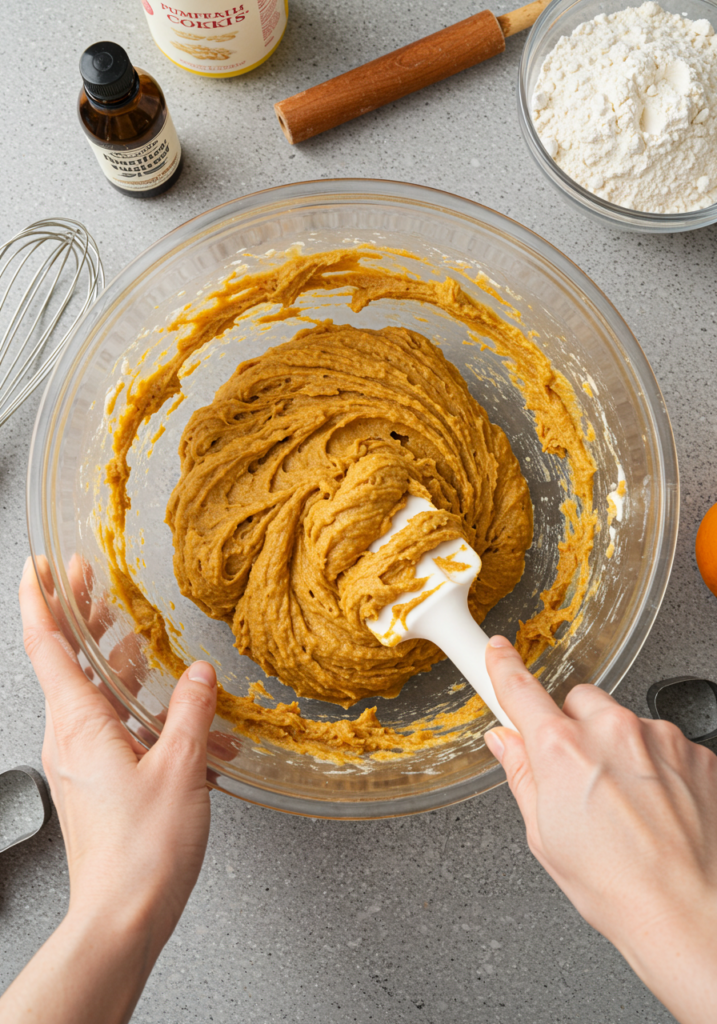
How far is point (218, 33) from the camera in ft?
5.52

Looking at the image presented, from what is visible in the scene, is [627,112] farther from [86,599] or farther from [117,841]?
[117,841]

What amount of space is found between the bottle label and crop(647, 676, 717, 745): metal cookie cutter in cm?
181

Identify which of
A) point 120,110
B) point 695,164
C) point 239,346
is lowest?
point 695,164

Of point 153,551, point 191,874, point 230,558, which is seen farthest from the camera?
point 153,551

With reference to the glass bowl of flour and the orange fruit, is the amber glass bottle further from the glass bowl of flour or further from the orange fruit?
the orange fruit

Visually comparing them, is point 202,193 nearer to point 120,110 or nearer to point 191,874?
point 120,110

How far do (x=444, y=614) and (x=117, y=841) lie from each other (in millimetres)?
767

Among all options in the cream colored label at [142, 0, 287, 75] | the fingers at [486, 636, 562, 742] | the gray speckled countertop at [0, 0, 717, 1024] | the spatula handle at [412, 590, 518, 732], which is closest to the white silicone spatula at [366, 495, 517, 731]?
the spatula handle at [412, 590, 518, 732]

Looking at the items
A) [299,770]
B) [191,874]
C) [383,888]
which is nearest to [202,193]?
[299,770]

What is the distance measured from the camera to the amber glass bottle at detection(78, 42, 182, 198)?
143 cm

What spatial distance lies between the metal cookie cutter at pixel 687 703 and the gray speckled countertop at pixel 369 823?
46mm

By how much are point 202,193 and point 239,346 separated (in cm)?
43

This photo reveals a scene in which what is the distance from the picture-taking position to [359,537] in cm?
157

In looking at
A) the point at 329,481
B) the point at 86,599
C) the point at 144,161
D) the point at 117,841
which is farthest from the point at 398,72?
the point at 117,841
